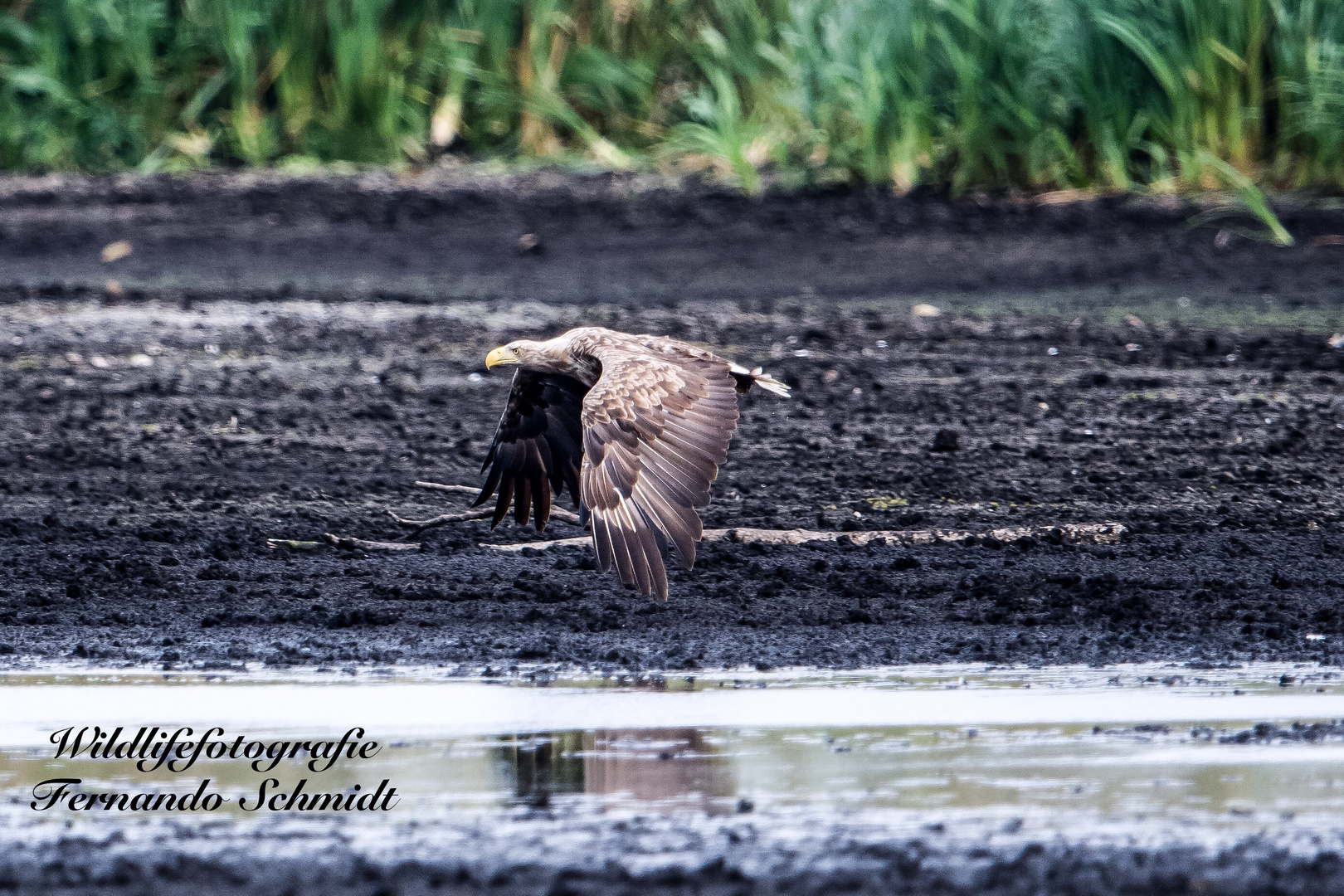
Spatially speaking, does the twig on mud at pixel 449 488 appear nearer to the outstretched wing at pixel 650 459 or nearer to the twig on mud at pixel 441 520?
the twig on mud at pixel 441 520

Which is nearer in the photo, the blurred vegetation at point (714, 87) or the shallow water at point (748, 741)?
the shallow water at point (748, 741)

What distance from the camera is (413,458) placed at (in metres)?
8.48

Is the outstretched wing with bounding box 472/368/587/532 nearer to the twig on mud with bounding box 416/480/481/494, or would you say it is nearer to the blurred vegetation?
the twig on mud with bounding box 416/480/481/494

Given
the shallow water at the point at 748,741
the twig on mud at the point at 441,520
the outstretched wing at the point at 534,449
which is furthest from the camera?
the twig on mud at the point at 441,520

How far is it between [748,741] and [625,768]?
347 millimetres

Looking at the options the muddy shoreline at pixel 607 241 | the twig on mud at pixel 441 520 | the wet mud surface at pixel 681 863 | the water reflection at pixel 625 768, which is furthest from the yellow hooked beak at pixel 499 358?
the muddy shoreline at pixel 607 241

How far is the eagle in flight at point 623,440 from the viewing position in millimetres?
5863

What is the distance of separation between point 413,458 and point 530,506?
141 cm

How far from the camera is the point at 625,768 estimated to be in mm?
4758

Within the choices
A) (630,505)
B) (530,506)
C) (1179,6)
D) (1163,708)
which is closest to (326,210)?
(1179,6)

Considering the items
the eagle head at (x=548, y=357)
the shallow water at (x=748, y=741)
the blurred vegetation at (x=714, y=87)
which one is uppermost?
the eagle head at (x=548, y=357)

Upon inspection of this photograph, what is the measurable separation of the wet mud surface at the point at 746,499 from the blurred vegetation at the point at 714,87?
2222 millimetres

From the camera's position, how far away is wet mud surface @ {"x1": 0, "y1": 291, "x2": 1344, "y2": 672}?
6020 millimetres

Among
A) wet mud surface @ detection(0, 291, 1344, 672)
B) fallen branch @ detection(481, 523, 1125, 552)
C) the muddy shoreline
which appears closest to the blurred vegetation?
the muddy shoreline
